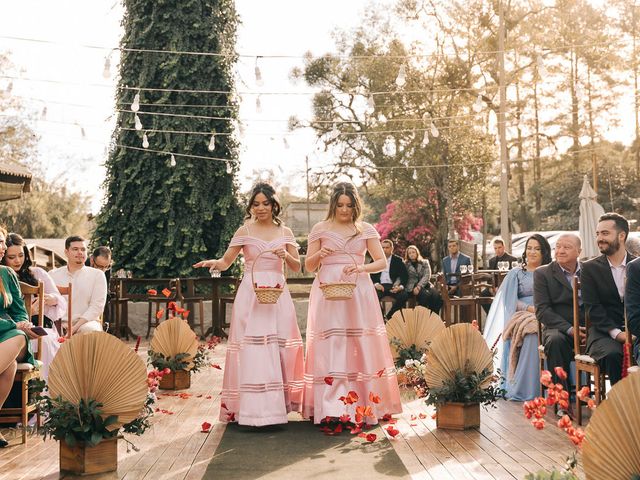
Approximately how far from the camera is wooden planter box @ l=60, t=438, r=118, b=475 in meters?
4.95

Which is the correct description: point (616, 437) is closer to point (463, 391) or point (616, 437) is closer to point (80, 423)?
point (80, 423)

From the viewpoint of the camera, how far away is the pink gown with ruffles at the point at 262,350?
21.0 ft

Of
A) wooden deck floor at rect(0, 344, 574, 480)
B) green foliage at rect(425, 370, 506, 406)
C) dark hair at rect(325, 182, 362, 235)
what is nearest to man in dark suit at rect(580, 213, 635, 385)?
wooden deck floor at rect(0, 344, 574, 480)

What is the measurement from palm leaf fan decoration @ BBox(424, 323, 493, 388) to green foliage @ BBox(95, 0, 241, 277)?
12.4 metres

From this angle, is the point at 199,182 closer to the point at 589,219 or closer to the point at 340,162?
the point at 589,219

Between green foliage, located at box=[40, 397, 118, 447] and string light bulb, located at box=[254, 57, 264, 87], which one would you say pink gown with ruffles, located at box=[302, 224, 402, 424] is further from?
string light bulb, located at box=[254, 57, 264, 87]

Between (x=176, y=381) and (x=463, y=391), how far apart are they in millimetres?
3726

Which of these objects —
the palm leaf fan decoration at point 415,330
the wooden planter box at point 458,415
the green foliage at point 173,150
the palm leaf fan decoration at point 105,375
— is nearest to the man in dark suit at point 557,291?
the wooden planter box at point 458,415

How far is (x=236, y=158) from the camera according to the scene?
18.9 metres

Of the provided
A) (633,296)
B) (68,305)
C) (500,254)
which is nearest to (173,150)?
(500,254)

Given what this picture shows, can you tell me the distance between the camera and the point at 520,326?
797 centimetres

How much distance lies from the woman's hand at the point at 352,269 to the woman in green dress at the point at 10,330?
7.49ft

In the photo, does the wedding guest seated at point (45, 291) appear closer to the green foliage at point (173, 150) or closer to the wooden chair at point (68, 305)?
the wooden chair at point (68, 305)

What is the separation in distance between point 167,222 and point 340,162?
13.4 meters
